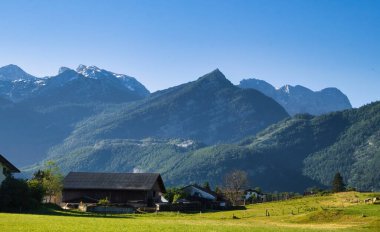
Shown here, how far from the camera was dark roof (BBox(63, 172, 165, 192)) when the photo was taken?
11125 centimetres

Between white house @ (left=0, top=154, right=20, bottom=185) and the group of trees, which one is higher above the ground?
white house @ (left=0, top=154, right=20, bottom=185)

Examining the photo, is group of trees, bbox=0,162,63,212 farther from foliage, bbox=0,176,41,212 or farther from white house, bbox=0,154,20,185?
white house, bbox=0,154,20,185

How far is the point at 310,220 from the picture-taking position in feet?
214

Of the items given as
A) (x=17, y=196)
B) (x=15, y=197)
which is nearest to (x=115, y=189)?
(x=17, y=196)

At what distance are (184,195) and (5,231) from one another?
89096 mm

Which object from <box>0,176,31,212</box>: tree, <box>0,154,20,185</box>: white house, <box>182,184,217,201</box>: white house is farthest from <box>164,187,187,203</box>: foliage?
<box>0,176,31,212</box>: tree

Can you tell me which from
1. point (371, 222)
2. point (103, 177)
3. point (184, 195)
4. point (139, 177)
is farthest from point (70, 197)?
point (371, 222)

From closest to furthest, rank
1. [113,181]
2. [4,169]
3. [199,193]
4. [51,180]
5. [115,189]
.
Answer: [4,169], [51,180], [115,189], [113,181], [199,193]

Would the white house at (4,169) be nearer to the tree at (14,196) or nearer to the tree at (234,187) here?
the tree at (14,196)

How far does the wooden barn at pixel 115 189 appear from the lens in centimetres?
11044

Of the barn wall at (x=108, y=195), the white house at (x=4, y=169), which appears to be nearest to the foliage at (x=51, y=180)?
the barn wall at (x=108, y=195)

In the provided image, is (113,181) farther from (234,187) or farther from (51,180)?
(234,187)

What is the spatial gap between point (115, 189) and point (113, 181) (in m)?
3.45

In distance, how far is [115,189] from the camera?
366 ft
